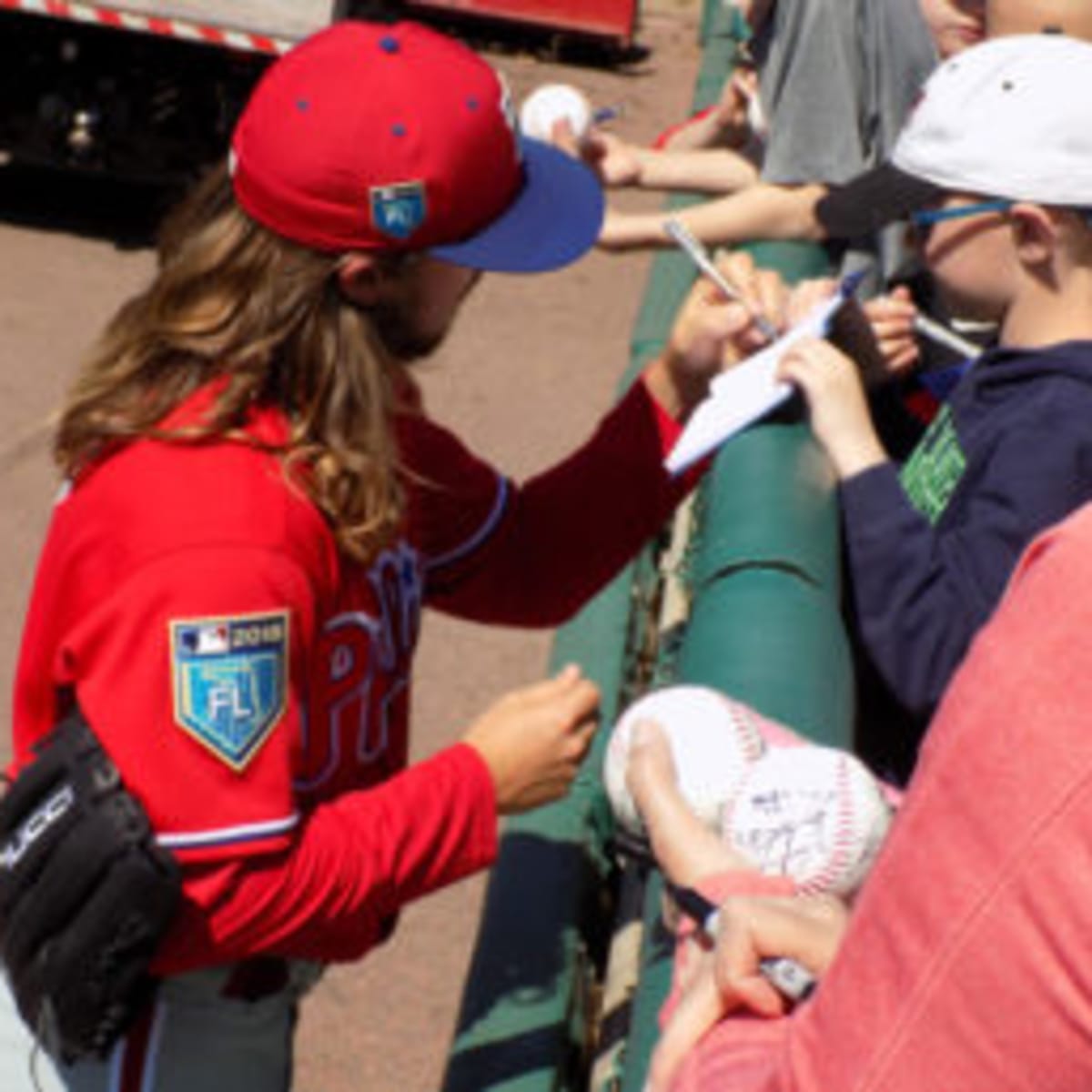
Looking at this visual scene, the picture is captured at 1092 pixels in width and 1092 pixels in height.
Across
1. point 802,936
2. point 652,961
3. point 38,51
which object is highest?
point 802,936

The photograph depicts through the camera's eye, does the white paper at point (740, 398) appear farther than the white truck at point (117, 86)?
No

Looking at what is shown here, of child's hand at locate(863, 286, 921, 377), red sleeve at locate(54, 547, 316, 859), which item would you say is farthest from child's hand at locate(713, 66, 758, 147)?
red sleeve at locate(54, 547, 316, 859)

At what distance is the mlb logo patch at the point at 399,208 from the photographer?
2.15m

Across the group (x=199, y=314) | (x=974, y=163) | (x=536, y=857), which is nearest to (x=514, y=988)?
(x=536, y=857)

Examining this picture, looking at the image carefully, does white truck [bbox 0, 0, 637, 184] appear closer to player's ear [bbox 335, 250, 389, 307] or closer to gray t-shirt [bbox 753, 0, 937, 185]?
gray t-shirt [bbox 753, 0, 937, 185]

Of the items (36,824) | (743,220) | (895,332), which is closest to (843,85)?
(743,220)

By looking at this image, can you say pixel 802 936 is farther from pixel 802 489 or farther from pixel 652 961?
pixel 802 489

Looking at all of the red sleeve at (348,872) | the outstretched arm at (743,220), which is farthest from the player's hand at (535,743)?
the outstretched arm at (743,220)

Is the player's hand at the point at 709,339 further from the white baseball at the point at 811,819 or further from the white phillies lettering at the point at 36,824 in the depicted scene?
the white phillies lettering at the point at 36,824

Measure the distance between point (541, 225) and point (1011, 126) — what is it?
2.11 ft

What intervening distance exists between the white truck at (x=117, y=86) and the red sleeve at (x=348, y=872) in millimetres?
5740

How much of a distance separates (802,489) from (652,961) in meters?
0.97

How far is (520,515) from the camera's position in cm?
270

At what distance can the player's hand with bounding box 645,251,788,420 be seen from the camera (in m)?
2.75
